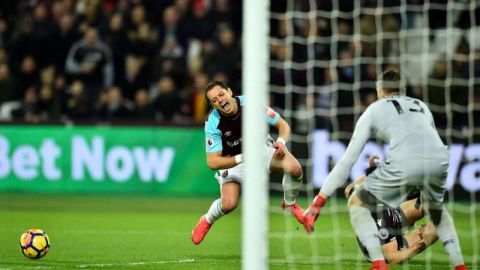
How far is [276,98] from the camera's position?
55.0 feet

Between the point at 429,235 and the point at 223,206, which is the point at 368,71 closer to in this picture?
the point at 223,206

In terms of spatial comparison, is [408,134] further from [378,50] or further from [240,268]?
[378,50]

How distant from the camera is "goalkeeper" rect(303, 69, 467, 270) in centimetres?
742

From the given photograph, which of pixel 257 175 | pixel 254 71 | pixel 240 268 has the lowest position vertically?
pixel 240 268

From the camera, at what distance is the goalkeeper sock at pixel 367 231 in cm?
751

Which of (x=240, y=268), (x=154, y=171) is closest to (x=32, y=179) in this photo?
(x=154, y=171)

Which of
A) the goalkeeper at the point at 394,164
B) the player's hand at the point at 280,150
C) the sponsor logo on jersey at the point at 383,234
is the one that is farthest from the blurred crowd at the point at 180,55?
the goalkeeper at the point at 394,164

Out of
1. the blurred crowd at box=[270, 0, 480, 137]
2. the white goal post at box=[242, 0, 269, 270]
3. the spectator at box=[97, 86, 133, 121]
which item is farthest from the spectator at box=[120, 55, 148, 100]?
the white goal post at box=[242, 0, 269, 270]

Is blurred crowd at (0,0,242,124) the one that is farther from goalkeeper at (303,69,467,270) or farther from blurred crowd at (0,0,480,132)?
goalkeeper at (303,69,467,270)

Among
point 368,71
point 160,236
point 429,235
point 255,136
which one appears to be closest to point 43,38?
point 368,71

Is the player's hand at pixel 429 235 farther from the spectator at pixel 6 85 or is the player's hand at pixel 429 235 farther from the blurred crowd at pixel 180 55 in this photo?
the spectator at pixel 6 85

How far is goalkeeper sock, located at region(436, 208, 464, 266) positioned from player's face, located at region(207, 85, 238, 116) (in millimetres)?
2610

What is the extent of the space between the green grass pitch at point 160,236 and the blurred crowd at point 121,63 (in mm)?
1749

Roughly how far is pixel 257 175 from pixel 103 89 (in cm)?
1162
